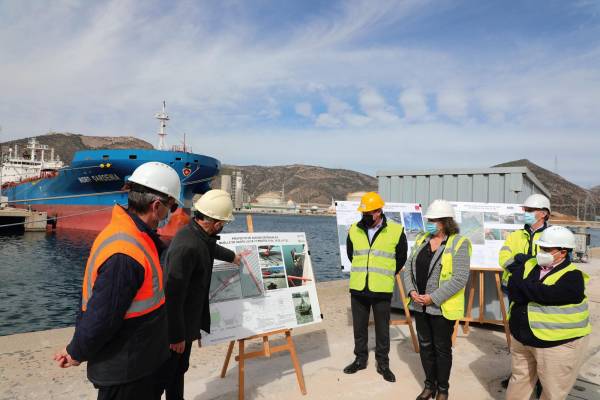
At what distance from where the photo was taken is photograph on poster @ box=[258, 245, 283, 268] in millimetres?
3704

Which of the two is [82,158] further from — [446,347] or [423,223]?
[446,347]

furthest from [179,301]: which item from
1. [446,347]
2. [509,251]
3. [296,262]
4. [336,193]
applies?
[336,193]

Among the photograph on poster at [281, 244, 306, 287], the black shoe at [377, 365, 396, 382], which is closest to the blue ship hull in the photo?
the photograph on poster at [281, 244, 306, 287]

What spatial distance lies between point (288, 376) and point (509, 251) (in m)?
2.62

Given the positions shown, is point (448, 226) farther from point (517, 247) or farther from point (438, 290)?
point (517, 247)

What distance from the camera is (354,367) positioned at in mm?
4008

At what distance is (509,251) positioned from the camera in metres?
3.91

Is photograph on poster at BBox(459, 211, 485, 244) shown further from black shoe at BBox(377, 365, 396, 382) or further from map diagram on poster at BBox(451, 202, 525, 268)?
black shoe at BBox(377, 365, 396, 382)

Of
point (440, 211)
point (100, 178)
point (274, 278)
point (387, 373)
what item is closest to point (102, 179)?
point (100, 178)

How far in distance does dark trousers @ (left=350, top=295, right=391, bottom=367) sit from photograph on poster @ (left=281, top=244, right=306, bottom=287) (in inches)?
28.6

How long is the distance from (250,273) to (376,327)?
1565mm

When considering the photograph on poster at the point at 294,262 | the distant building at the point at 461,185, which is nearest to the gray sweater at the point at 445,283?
the photograph on poster at the point at 294,262

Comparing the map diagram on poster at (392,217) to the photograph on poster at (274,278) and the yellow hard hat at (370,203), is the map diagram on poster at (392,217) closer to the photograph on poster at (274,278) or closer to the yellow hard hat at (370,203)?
the yellow hard hat at (370,203)

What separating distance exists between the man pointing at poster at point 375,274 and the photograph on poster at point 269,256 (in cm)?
90
